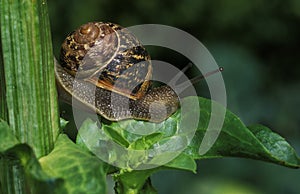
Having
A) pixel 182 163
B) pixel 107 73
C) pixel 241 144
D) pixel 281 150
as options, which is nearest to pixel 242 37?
pixel 107 73

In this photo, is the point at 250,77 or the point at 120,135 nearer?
the point at 120,135

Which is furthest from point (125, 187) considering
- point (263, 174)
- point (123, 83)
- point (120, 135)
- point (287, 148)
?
point (263, 174)

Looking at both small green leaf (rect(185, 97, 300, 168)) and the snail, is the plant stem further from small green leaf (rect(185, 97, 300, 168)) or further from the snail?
the snail

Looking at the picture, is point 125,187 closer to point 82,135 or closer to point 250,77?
point 82,135

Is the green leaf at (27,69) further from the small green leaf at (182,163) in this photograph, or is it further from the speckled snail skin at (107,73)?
the speckled snail skin at (107,73)

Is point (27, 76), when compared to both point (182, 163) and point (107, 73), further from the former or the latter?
point (107, 73)

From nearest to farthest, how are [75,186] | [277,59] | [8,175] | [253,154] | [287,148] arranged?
[75,186]
[8,175]
[253,154]
[287,148]
[277,59]

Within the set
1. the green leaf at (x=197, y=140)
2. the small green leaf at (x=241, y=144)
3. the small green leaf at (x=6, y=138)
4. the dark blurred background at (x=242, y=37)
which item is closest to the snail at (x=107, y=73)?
the green leaf at (x=197, y=140)
